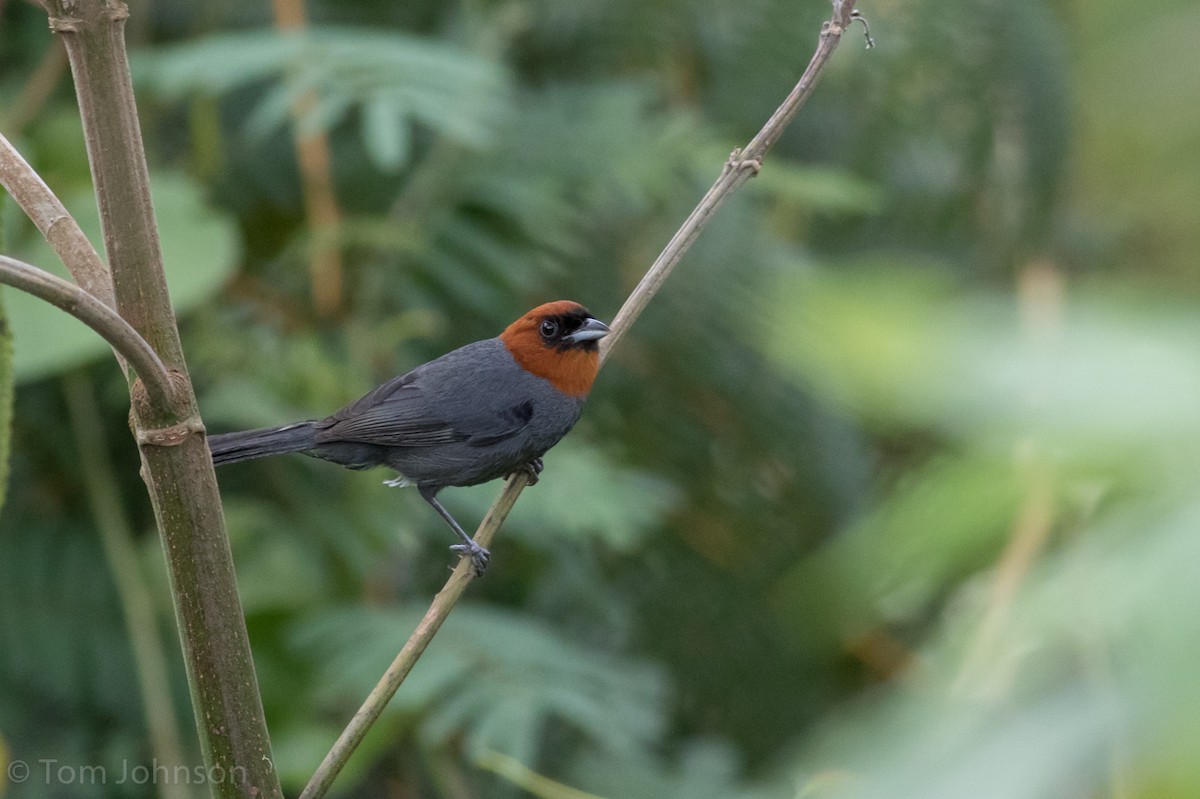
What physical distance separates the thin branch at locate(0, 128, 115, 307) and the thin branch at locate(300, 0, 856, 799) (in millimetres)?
506

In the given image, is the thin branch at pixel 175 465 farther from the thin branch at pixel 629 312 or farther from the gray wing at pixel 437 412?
the gray wing at pixel 437 412

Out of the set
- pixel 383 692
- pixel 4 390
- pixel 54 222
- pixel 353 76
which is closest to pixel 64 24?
pixel 54 222

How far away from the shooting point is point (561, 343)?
99.3 inches

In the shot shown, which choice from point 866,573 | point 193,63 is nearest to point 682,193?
point 193,63

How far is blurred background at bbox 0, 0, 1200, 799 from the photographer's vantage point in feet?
11.0

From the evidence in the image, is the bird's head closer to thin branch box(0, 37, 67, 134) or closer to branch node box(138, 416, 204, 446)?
branch node box(138, 416, 204, 446)

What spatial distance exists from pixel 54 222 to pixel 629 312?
0.74 m

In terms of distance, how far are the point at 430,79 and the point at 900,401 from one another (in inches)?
121

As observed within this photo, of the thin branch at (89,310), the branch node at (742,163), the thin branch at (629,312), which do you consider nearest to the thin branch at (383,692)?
the thin branch at (629,312)

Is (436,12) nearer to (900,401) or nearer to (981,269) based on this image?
(981,269)

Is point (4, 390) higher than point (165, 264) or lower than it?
lower

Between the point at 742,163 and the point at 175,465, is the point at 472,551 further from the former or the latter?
the point at 742,163

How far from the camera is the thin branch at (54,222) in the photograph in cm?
125

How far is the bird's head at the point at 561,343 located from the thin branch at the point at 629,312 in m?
0.68
